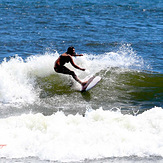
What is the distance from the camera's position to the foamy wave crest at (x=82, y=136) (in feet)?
27.3

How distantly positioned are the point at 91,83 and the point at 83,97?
0.79m

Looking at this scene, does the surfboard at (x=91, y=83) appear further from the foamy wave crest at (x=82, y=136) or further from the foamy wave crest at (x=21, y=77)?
the foamy wave crest at (x=82, y=136)

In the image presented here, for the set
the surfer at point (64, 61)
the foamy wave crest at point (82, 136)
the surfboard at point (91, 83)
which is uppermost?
the surfer at point (64, 61)

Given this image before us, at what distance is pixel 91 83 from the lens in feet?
41.5

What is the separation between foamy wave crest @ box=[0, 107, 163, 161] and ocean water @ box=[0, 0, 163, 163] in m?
0.02

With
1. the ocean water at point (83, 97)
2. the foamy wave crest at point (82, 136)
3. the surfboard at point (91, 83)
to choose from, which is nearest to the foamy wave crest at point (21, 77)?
the ocean water at point (83, 97)

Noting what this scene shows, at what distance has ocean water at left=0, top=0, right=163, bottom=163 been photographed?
8453 mm

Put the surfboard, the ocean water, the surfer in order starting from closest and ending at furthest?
the ocean water < the surfer < the surfboard

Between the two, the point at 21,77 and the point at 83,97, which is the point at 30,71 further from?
the point at 83,97

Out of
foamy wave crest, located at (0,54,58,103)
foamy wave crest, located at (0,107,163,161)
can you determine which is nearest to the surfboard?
foamy wave crest, located at (0,54,58,103)

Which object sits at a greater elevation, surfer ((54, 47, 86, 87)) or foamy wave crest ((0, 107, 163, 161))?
surfer ((54, 47, 86, 87))

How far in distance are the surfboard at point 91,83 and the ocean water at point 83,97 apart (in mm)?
166

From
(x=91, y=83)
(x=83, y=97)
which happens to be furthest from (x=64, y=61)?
(x=83, y=97)

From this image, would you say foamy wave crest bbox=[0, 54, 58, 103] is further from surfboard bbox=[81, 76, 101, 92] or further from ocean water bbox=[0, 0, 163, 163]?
surfboard bbox=[81, 76, 101, 92]
